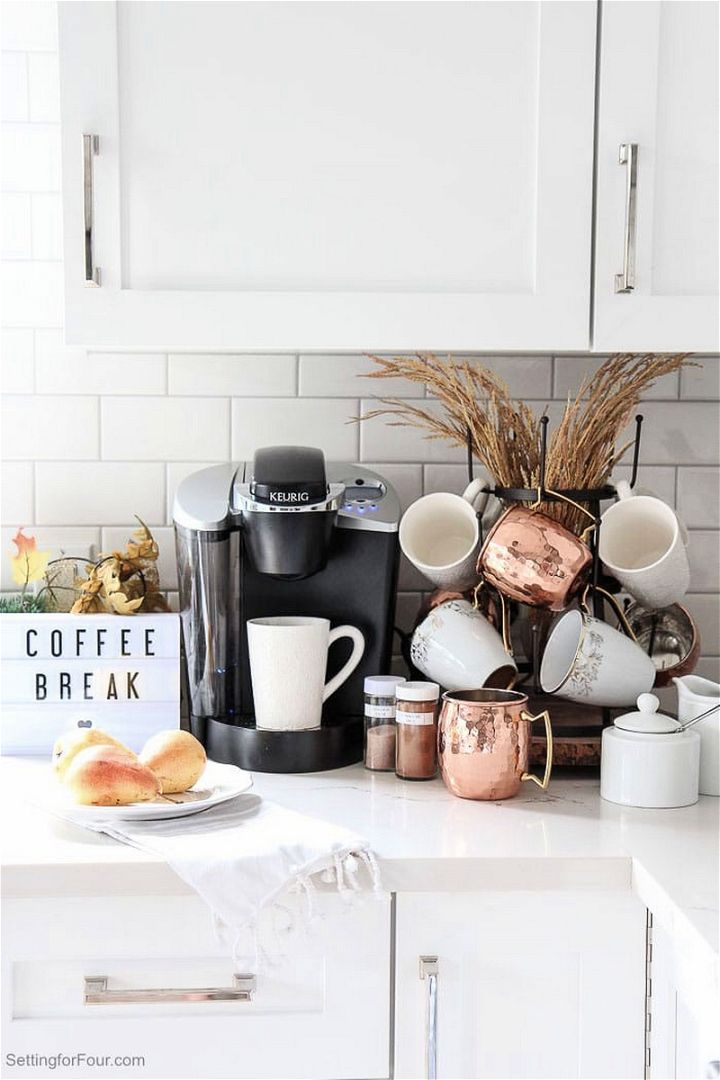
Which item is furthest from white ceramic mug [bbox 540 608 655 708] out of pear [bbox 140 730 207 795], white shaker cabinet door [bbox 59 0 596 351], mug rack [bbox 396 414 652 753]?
pear [bbox 140 730 207 795]

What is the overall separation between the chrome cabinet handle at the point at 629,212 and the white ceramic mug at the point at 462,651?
49cm

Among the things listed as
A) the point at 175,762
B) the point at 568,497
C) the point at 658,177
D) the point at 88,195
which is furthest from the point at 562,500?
the point at 88,195

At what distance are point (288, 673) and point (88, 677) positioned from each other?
31 cm

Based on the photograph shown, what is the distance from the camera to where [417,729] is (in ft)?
4.93

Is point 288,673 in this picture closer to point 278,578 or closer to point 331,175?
point 278,578

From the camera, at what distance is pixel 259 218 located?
1.43m

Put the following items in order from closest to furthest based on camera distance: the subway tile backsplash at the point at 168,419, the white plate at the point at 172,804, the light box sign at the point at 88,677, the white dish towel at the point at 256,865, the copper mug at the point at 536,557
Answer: the white dish towel at the point at 256,865, the white plate at the point at 172,804, the copper mug at the point at 536,557, the light box sign at the point at 88,677, the subway tile backsplash at the point at 168,419

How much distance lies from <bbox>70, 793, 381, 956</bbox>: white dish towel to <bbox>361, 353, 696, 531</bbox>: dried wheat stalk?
2.05 ft

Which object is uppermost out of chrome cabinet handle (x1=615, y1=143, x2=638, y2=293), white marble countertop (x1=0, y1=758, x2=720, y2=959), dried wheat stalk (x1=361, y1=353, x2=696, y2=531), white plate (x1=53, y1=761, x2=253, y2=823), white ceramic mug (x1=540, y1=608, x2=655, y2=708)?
chrome cabinet handle (x1=615, y1=143, x2=638, y2=293)

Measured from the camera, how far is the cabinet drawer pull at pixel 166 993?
122 cm

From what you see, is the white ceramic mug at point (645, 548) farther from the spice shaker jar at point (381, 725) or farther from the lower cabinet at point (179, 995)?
the lower cabinet at point (179, 995)

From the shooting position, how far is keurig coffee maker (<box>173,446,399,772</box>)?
1.54 meters

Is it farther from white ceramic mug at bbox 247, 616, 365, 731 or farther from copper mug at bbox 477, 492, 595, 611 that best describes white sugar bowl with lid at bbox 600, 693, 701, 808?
white ceramic mug at bbox 247, 616, 365, 731

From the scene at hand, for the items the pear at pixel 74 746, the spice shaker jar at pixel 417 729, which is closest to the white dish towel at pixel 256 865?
the pear at pixel 74 746
